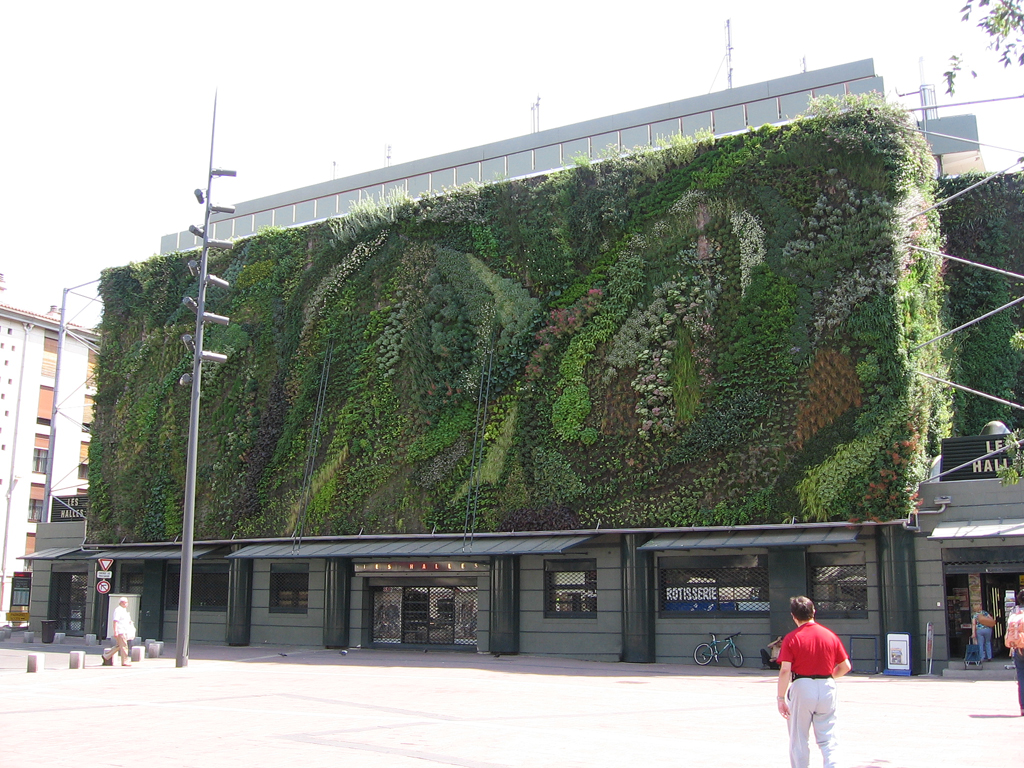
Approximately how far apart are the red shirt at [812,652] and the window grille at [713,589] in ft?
50.7

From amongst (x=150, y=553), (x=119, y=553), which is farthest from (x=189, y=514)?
(x=119, y=553)

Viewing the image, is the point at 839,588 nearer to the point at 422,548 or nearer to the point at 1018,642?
the point at 1018,642

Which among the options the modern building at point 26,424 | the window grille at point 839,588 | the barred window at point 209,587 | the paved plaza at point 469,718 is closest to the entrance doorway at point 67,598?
the barred window at point 209,587

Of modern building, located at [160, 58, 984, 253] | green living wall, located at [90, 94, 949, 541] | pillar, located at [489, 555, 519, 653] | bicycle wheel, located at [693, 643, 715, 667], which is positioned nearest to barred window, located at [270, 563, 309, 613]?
green living wall, located at [90, 94, 949, 541]

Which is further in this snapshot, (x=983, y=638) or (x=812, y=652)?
(x=983, y=638)

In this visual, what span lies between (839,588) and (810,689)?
15.3m

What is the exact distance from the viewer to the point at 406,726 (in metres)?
11.9

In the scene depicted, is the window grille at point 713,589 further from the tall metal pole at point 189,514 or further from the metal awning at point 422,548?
the tall metal pole at point 189,514

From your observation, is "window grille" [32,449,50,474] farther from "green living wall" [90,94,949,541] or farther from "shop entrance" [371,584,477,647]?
"shop entrance" [371,584,477,647]

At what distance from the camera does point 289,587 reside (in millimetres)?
29750

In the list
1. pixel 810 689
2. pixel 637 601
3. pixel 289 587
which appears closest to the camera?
pixel 810 689

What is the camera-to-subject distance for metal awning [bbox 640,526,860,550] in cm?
2103

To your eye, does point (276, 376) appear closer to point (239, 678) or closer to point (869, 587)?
point (239, 678)

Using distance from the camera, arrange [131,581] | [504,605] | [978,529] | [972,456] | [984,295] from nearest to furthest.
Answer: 1. [978,529]
2. [972,456]
3. [504,605]
4. [984,295]
5. [131,581]
